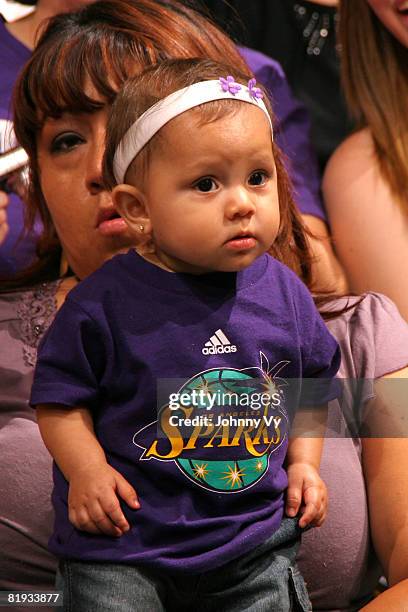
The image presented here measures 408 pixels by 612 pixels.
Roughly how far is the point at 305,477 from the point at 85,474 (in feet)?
0.84

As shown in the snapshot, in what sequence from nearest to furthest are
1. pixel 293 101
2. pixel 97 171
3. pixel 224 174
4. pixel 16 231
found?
pixel 224 174, pixel 97 171, pixel 16 231, pixel 293 101

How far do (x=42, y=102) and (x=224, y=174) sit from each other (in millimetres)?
507

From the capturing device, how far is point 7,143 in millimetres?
1873

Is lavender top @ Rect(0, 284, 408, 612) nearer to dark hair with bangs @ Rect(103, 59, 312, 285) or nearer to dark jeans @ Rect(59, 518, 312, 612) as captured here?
dark jeans @ Rect(59, 518, 312, 612)

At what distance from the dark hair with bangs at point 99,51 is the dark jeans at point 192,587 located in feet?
2.11

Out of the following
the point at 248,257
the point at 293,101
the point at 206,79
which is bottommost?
the point at 293,101

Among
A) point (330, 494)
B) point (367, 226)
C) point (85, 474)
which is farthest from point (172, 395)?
point (367, 226)

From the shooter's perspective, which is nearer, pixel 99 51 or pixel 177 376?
pixel 177 376

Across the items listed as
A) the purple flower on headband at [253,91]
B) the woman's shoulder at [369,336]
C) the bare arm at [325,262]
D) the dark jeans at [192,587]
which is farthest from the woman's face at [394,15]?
the dark jeans at [192,587]

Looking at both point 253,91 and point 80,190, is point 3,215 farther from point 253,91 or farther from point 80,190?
point 253,91

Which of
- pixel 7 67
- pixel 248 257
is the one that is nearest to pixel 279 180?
pixel 248 257

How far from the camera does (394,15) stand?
2.02m

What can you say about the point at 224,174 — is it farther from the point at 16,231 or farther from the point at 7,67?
the point at 7,67

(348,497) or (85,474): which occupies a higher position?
(85,474)
